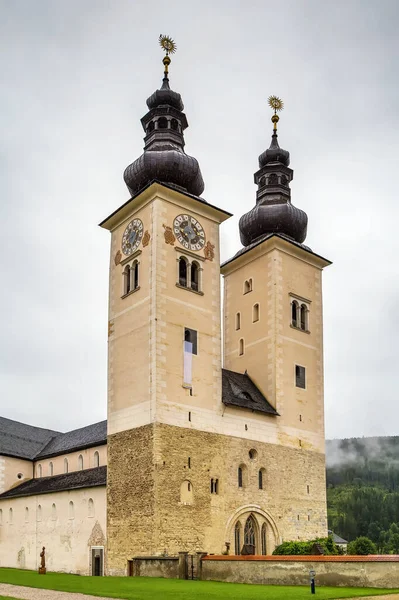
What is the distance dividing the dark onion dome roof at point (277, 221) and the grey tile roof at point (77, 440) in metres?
14.5

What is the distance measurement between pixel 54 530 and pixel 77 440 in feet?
27.6

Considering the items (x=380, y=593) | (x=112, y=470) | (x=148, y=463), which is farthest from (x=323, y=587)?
(x=112, y=470)

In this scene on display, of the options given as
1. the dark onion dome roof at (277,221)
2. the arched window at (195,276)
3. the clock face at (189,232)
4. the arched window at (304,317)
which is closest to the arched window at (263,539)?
the arched window at (304,317)

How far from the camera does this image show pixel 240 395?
38062 millimetres

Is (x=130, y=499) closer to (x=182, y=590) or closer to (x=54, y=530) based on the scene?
(x=54, y=530)

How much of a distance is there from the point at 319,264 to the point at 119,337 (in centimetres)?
1432

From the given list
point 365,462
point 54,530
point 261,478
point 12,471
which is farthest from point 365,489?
point 54,530

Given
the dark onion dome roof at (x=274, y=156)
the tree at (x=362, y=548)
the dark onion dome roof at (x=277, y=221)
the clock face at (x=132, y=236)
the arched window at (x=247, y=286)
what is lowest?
the tree at (x=362, y=548)

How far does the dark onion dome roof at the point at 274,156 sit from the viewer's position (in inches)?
1845

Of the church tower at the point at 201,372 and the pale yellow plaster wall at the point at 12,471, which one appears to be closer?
the church tower at the point at 201,372

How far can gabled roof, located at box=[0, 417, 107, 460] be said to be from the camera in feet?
145

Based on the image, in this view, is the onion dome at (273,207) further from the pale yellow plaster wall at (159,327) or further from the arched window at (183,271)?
the arched window at (183,271)

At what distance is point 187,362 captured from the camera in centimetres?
3516

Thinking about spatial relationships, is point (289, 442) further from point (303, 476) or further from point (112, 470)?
point (112, 470)
